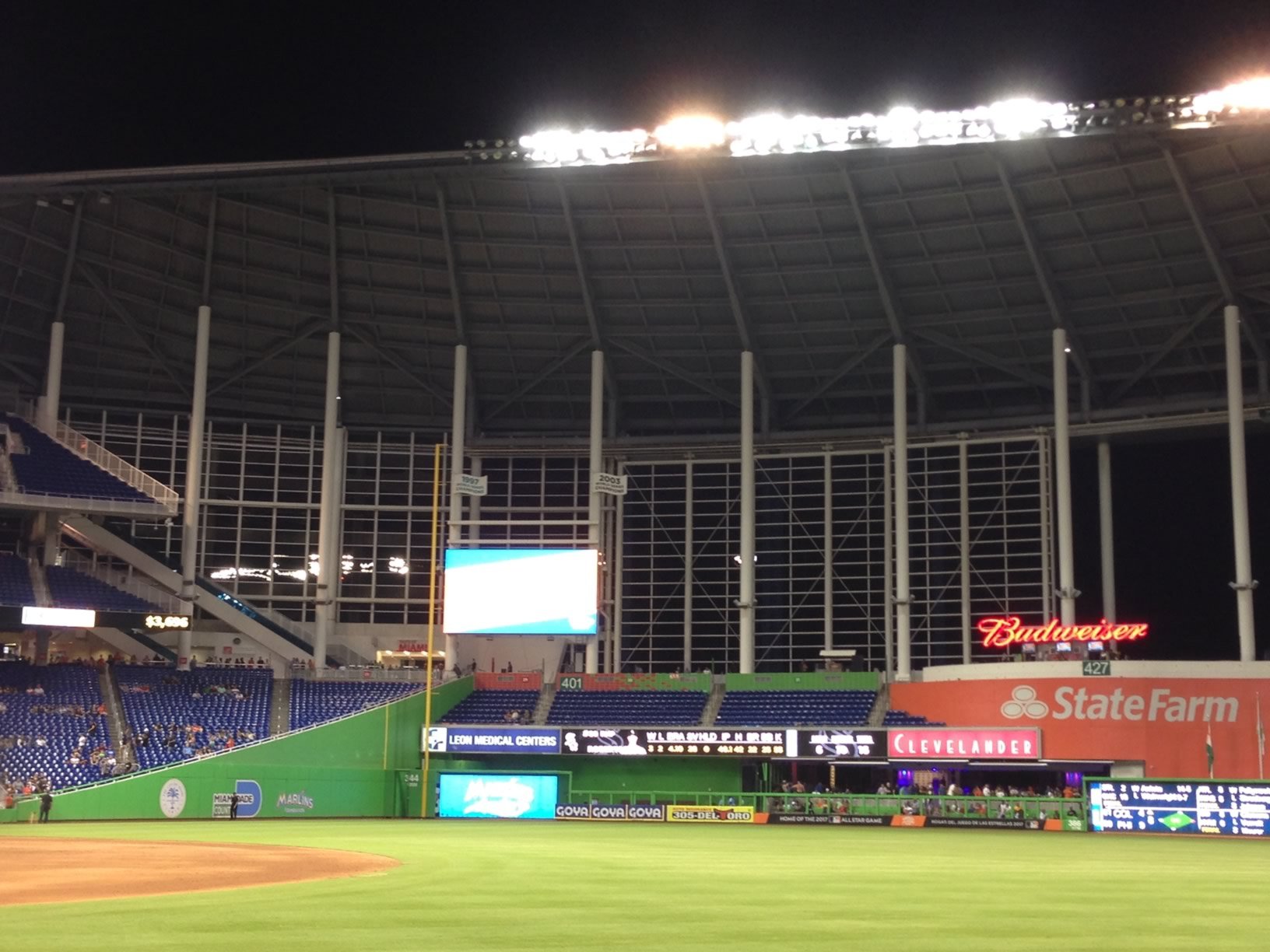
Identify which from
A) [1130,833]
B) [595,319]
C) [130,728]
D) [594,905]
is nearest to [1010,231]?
[595,319]

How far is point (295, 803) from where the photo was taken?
52500 mm

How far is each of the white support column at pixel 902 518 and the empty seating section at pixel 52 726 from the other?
105 ft

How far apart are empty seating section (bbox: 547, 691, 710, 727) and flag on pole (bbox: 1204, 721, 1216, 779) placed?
19633 mm

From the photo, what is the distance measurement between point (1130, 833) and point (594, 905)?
32.3m

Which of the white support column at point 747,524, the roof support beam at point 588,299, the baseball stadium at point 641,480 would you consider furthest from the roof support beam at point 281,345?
the white support column at point 747,524

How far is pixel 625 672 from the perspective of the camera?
2574 inches

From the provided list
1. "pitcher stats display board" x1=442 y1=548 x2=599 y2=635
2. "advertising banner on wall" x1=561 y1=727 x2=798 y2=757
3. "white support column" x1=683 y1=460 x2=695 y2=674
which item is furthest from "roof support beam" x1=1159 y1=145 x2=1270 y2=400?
"pitcher stats display board" x1=442 y1=548 x2=599 y2=635

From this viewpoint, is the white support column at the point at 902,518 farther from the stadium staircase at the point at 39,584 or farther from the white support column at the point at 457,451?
the stadium staircase at the point at 39,584

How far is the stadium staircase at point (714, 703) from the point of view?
59375mm

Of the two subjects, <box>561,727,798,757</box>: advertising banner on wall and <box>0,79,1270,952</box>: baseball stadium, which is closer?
<box>0,79,1270,952</box>: baseball stadium

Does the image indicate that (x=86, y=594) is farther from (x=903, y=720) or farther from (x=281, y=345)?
(x=903, y=720)

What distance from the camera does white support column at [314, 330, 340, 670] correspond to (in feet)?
208

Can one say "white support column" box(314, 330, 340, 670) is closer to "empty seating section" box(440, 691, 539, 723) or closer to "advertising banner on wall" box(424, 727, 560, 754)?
"empty seating section" box(440, 691, 539, 723)

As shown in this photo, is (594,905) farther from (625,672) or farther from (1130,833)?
(625,672)
